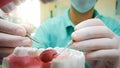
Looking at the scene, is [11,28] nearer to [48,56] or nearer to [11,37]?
[11,37]

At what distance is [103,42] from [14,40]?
232mm

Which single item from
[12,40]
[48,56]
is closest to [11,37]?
[12,40]

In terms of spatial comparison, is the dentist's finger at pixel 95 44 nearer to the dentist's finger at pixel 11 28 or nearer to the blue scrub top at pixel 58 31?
the dentist's finger at pixel 11 28

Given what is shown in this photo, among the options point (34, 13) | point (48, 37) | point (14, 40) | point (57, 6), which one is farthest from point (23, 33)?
point (34, 13)

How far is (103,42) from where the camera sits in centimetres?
55

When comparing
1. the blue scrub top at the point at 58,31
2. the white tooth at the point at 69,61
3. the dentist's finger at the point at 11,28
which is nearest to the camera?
the white tooth at the point at 69,61

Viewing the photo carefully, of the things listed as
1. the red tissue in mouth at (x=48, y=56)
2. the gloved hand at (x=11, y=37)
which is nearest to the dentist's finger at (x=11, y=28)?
the gloved hand at (x=11, y=37)

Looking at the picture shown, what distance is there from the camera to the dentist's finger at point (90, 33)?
21.3 inches

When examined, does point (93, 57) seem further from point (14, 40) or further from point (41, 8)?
point (41, 8)

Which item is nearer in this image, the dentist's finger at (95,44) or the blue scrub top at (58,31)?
the dentist's finger at (95,44)

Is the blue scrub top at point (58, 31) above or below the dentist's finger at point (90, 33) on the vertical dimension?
below

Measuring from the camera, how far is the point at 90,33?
0.55 metres

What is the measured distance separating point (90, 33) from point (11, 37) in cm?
21

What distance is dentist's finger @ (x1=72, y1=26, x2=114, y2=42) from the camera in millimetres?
542
